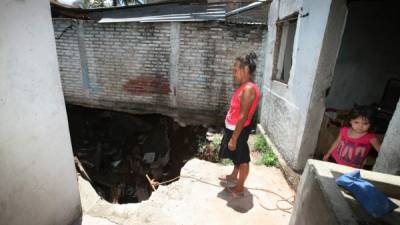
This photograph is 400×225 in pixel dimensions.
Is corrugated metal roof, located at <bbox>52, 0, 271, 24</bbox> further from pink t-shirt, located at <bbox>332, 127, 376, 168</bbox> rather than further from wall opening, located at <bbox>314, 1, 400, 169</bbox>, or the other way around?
pink t-shirt, located at <bbox>332, 127, 376, 168</bbox>

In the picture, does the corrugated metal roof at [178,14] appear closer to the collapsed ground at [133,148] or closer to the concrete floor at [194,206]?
the collapsed ground at [133,148]

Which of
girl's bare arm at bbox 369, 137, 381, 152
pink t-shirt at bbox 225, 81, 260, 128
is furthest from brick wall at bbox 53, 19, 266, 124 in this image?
girl's bare arm at bbox 369, 137, 381, 152

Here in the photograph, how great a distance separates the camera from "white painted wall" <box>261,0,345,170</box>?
293 centimetres

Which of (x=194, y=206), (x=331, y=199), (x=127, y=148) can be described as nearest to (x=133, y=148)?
(x=127, y=148)

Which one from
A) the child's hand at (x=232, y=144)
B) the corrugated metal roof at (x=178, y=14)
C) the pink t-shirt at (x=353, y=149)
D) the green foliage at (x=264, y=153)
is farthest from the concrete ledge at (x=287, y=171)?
the corrugated metal roof at (x=178, y=14)

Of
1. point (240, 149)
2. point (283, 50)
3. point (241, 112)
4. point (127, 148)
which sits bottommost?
point (127, 148)

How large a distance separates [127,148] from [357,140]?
17.3 ft

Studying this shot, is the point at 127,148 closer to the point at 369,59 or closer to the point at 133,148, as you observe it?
the point at 133,148

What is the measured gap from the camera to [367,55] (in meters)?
4.62

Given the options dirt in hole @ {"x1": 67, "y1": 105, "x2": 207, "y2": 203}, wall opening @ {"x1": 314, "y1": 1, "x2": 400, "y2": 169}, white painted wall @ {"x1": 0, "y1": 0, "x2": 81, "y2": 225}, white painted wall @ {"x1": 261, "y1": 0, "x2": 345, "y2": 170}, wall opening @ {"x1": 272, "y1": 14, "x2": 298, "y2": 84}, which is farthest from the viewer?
dirt in hole @ {"x1": 67, "y1": 105, "x2": 207, "y2": 203}

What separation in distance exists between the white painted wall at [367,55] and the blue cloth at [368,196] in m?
4.07

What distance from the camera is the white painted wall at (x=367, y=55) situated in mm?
4375

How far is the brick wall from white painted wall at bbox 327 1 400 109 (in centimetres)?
177

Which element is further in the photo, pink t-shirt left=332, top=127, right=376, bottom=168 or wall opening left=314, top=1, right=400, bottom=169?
wall opening left=314, top=1, right=400, bottom=169
